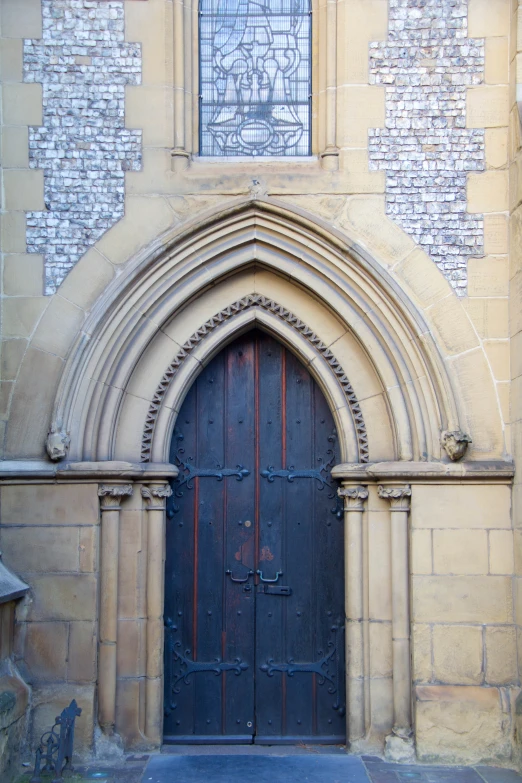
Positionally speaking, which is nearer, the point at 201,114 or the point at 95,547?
the point at 95,547

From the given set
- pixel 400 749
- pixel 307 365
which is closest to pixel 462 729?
pixel 400 749

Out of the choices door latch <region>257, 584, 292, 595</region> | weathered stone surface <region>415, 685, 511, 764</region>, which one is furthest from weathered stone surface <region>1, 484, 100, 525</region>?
weathered stone surface <region>415, 685, 511, 764</region>

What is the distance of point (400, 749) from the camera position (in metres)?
5.28

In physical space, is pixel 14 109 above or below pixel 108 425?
above

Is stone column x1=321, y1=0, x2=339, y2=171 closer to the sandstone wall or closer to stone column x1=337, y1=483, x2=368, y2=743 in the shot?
the sandstone wall

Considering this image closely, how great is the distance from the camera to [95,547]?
537 cm

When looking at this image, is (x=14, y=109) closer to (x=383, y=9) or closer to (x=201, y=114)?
(x=201, y=114)

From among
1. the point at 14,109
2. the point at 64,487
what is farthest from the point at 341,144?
the point at 64,487

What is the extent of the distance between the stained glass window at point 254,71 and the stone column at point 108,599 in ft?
7.85

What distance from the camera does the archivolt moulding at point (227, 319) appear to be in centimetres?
564

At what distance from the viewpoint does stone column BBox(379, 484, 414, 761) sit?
5301 millimetres

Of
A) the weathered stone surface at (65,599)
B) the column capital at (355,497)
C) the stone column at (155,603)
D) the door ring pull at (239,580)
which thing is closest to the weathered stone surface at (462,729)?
the column capital at (355,497)

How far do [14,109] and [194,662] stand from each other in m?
3.73

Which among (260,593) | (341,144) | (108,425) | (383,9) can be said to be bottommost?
(260,593)
